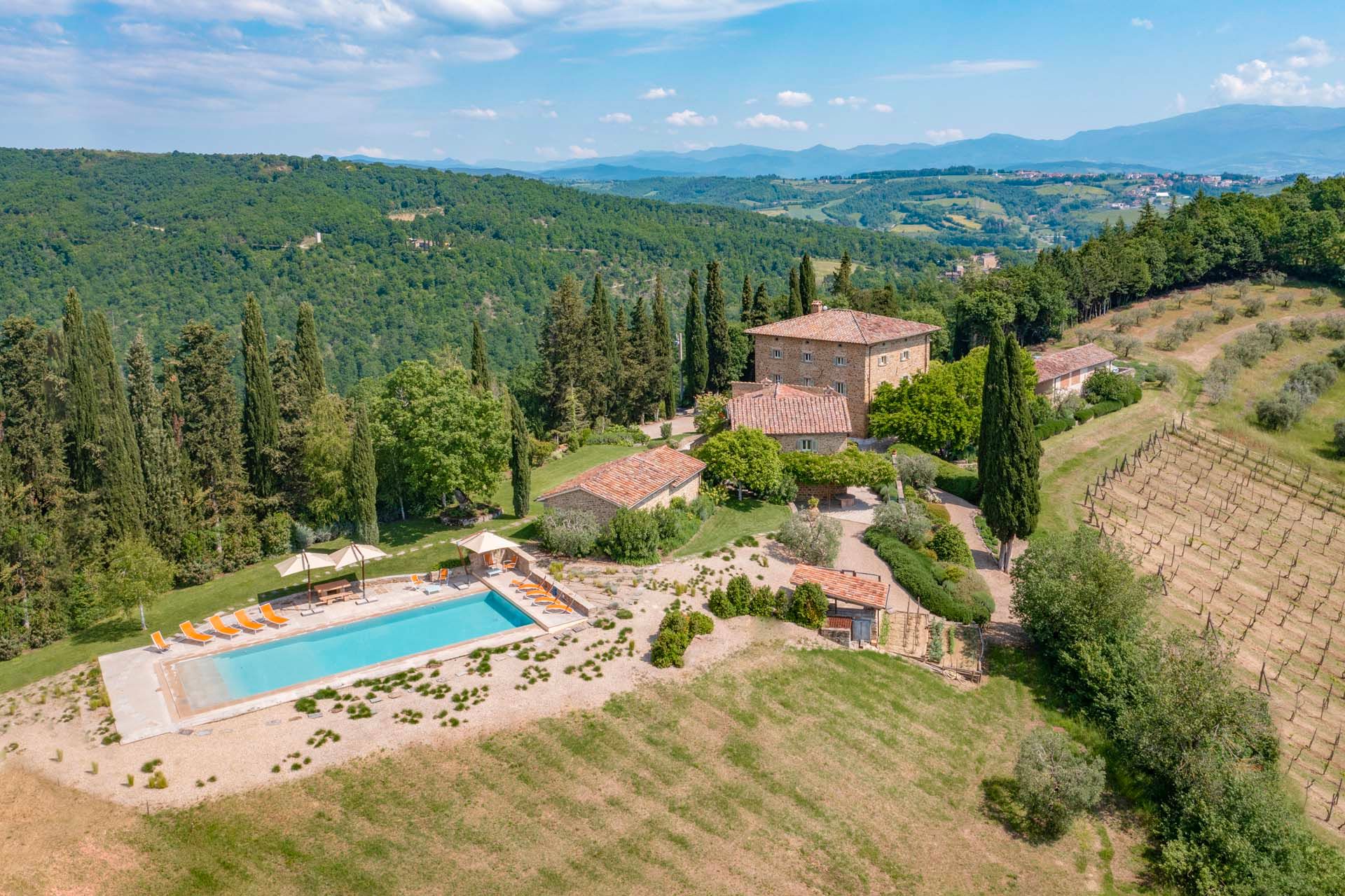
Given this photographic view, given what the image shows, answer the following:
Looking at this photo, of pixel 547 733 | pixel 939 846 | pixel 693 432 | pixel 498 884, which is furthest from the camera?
pixel 693 432

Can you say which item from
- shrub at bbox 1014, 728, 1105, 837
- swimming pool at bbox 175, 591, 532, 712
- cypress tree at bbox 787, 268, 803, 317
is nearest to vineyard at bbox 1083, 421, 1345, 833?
A: shrub at bbox 1014, 728, 1105, 837

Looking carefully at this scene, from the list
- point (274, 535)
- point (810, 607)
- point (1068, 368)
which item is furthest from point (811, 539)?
point (1068, 368)

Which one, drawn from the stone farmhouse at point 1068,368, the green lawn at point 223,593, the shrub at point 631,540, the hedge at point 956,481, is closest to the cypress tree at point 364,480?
the green lawn at point 223,593

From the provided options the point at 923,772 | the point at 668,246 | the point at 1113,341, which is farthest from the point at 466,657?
the point at 668,246

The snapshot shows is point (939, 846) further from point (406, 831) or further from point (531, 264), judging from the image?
point (531, 264)

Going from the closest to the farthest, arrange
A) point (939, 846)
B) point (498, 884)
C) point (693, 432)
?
1. point (498, 884)
2. point (939, 846)
3. point (693, 432)

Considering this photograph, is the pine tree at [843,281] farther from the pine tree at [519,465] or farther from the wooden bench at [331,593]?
the wooden bench at [331,593]
